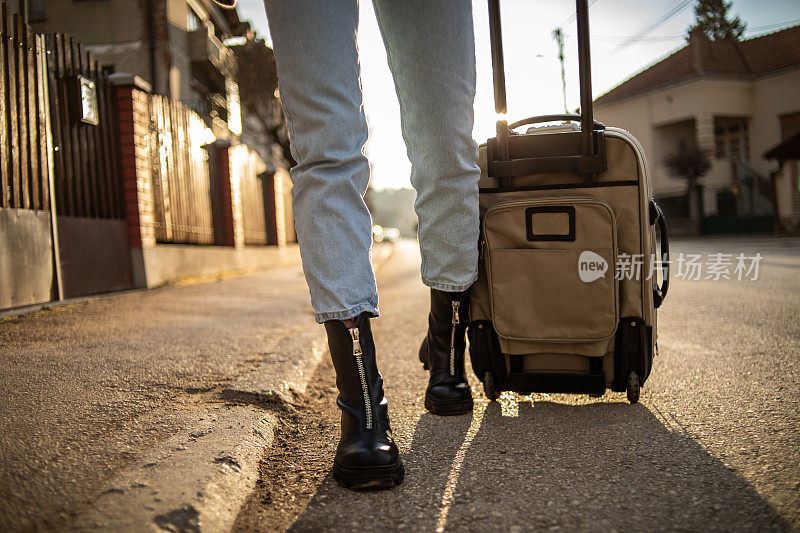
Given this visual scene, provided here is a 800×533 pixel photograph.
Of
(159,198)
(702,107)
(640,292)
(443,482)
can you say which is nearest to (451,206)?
(640,292)

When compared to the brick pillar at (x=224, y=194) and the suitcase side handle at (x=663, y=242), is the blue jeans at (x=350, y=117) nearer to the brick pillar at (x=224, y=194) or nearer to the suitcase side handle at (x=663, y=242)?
the suitcase side handle at (x=663, y=242)

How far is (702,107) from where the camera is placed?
27.1 metres

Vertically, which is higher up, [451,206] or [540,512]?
[451,206]

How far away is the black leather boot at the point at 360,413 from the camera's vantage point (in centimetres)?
130

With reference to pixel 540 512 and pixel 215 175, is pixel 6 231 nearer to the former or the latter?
pixel 540 512

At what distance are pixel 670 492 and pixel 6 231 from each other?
13.3 ft

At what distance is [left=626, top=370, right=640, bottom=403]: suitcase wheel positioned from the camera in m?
1.71

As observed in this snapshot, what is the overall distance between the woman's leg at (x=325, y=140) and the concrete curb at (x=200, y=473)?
0.42 metres

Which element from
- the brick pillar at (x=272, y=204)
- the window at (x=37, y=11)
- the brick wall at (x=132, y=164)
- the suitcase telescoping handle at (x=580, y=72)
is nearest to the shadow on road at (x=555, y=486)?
the suitcase telescoping handle at (x=580, y=72)

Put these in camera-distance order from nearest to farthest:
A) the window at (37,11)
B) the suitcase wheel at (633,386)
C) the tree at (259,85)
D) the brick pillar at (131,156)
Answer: the suitcase wheel at (633,386), the brick pillar at (131,156), the window at (37,11), the tree at (259,85)

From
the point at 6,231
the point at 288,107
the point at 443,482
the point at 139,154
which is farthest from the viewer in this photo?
the point at 139,154

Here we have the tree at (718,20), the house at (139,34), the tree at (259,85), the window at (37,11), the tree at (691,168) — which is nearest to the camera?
the window at (37,11)

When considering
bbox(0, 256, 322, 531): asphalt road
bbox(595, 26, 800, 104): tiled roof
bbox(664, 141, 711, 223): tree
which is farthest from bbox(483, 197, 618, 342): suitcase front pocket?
bbox(595, 26, 800, 104): tiled roof

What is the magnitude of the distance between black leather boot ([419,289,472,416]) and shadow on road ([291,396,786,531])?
0.10 m
